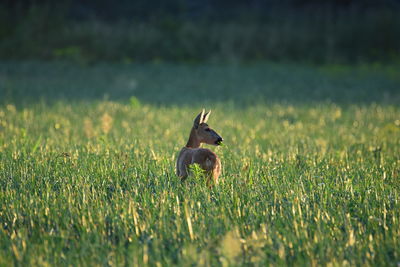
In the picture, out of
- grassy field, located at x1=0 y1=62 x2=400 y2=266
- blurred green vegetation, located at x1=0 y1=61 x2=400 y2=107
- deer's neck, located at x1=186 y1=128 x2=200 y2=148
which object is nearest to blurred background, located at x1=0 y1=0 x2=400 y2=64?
blurred green vegetation, located at x1=0 y1=61 x2=400 y2=107

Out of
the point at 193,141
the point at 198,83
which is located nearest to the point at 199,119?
the point at 193,141

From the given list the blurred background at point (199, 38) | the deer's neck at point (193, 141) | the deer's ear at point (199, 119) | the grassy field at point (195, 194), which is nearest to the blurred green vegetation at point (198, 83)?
the blurred background at point (199, 38)

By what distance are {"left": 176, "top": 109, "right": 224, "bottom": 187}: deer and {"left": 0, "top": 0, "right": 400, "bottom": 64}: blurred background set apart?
1941 centimetres

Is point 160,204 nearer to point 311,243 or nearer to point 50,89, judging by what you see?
point 311,243

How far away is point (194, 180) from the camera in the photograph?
4188mm

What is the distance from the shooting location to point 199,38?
26.0 metres

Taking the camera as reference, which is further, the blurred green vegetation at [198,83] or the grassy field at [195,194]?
the blurred green vegetation at [198,83]

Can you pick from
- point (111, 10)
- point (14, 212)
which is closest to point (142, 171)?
point (14, 212)

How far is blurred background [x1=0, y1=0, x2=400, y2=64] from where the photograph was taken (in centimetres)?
2456

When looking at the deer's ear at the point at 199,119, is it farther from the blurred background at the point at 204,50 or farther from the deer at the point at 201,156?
the blurred background at the point at 204,50

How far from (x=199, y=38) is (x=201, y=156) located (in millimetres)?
22497

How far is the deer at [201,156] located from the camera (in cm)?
410

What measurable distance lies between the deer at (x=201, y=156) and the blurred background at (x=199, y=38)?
1941cm

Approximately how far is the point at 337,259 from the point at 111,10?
102 ft
